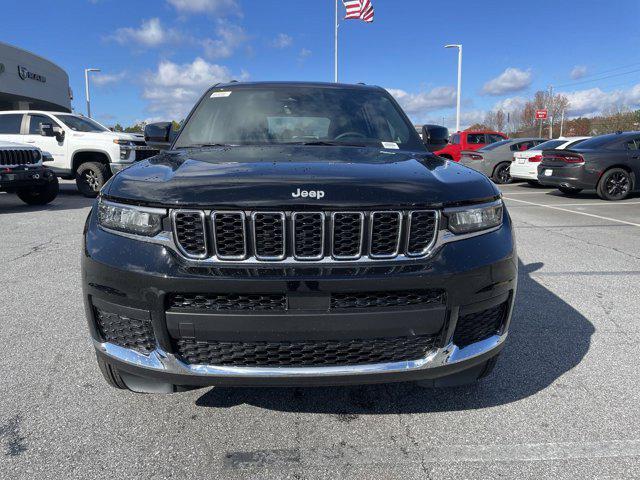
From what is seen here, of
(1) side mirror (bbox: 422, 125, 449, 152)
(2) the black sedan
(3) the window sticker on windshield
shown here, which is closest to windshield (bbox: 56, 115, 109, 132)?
(3) the window sticker on windshield

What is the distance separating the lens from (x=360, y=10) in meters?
24.3

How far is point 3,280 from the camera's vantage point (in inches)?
Result: 189

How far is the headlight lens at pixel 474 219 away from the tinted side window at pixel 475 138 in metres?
17.3

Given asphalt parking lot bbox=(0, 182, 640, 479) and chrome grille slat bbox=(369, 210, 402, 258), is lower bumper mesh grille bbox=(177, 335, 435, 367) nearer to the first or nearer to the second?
chrome grille slat bbox=(369, 210, 402, 258)

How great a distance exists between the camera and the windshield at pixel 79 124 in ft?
37.4

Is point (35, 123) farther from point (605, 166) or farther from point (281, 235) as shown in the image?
point (605, 166)

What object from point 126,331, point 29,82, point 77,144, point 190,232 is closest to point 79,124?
point 77,144

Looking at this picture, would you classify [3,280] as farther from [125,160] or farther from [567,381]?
[125,160]

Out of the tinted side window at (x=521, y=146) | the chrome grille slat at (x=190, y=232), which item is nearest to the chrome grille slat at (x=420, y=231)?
the chrome grille slat at (x=190, y=232)

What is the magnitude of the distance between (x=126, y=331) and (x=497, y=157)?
599 inches

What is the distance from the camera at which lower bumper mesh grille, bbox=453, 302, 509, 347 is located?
211cm

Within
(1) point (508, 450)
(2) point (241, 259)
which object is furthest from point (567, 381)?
(2) point (241, 259)

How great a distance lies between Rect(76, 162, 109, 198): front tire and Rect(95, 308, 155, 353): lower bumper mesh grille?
9783 mm

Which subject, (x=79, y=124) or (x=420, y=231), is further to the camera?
(x=79, y=124)
